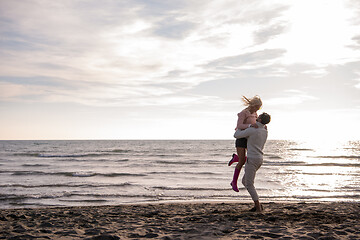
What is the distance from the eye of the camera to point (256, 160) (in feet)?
20.7

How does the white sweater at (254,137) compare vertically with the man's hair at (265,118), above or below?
below

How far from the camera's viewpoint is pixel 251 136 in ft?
20.4

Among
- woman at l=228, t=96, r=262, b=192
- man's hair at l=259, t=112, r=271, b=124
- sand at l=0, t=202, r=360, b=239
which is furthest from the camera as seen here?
woman at l=228, t=96, r=262, b=192

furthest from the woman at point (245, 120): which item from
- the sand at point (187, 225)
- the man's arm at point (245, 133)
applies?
the sand at point (187, 225)

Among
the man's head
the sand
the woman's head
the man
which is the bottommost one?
the sand

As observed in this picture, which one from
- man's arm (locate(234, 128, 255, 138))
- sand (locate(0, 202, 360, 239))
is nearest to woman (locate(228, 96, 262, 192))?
man's arm (locate(234, 128, 255, 138))

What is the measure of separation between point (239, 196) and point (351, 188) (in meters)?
5.80

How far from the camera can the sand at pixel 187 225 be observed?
16.3 ft

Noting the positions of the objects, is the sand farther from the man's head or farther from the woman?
the man's head

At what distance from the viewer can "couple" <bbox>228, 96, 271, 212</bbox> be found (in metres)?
6.20

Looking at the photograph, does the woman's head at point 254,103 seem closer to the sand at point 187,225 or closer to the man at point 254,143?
the man at point 254,143

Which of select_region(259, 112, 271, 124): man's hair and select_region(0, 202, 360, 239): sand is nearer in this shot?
select_region(0, 202, 360, 239): sand

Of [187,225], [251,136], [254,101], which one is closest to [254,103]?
[254,101]

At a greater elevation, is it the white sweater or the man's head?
the man's head
